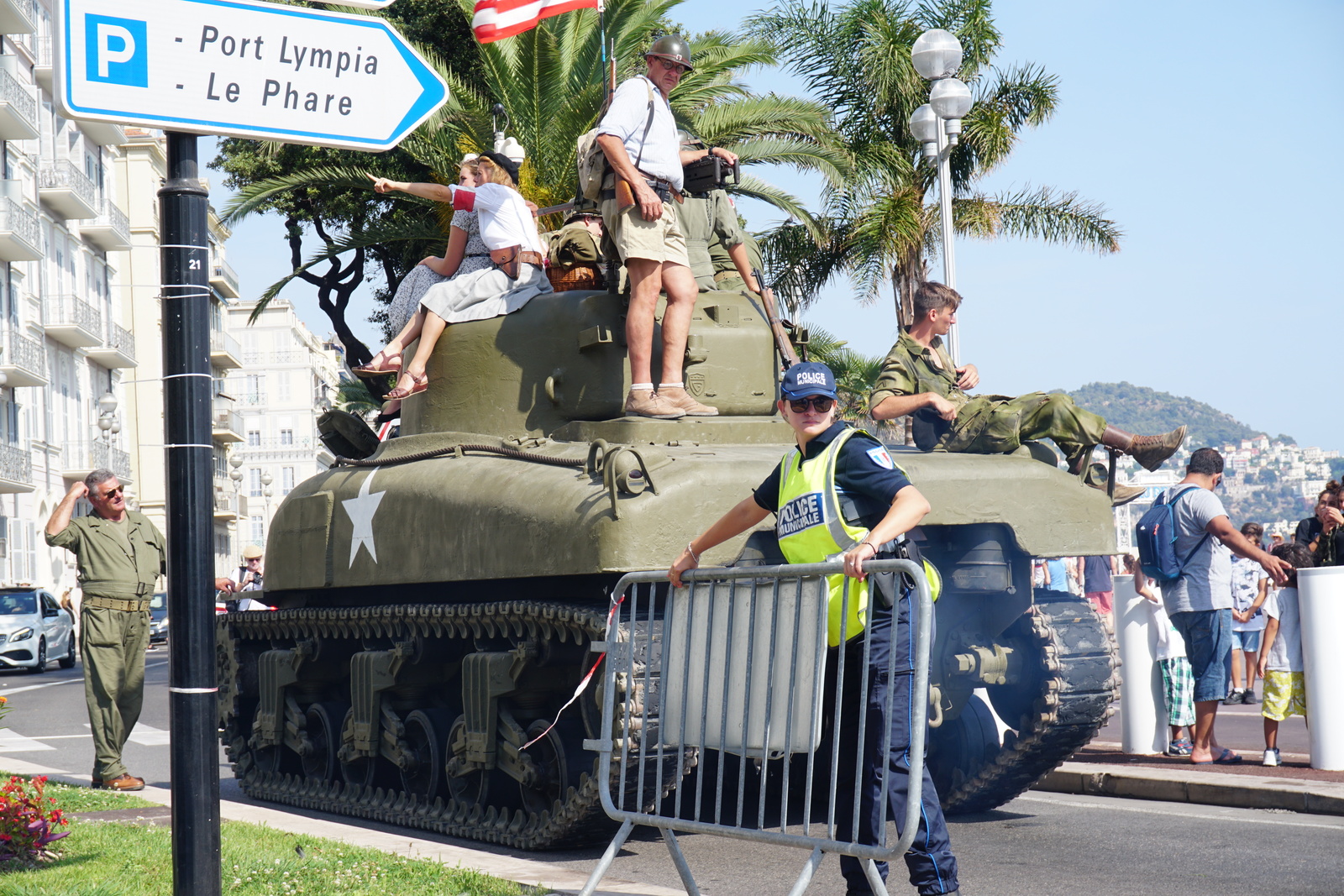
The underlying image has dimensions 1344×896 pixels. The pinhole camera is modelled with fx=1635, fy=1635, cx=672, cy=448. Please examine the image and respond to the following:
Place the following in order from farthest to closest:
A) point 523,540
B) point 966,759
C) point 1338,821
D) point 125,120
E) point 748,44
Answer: point 748,44 < point 966,759 < point 1338,821 < point 523,540 < point 125,120

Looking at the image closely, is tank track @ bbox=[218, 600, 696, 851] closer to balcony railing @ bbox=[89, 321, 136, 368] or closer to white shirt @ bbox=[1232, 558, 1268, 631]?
white shirt @ bbox=[1232, 558, 1268, 631]

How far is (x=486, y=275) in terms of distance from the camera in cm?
898

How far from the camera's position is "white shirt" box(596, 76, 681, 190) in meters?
7.93

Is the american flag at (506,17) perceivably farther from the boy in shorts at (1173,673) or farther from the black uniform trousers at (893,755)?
the black uniform trousers at (893,755)

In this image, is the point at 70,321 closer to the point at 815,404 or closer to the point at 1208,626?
the point at 1208,626

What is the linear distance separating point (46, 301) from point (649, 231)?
134ft

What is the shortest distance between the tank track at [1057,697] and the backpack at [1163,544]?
1.77m

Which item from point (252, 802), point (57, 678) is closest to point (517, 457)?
point (252, 802)

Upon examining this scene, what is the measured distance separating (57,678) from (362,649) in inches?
765

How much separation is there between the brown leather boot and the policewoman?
275 cm

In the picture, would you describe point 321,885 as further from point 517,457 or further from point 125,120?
point 125,120

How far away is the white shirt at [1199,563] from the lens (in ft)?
31.9

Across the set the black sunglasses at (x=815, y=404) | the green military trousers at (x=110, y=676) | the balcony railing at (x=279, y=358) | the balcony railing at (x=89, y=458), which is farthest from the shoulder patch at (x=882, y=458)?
the balcony railing at (x=279, y=358)

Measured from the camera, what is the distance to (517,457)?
7820 millimetres
